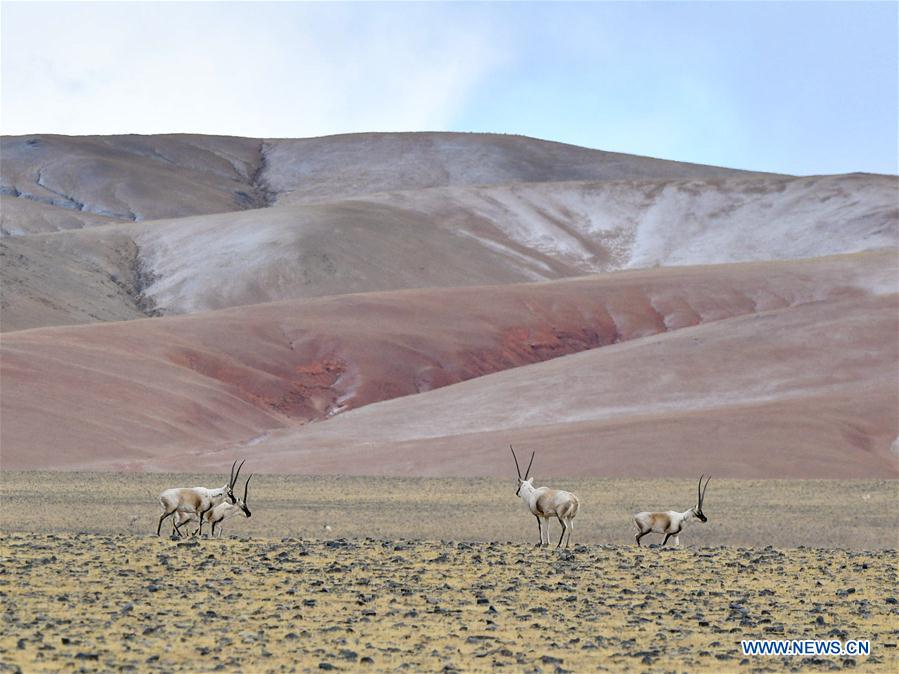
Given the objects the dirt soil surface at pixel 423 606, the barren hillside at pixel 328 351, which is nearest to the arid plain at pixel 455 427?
the dirt soil surface at pixel 423 606

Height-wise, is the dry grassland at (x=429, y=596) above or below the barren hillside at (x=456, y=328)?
below

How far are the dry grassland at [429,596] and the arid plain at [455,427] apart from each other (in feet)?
0.23

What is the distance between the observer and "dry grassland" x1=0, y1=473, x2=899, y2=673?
428 inches

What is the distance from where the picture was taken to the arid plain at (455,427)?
12.4m

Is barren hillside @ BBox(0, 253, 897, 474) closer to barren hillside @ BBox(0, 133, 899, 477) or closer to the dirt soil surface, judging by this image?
barren hillside @ BBox(0, 133, 899, 477)

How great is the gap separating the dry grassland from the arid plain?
70 millimetres

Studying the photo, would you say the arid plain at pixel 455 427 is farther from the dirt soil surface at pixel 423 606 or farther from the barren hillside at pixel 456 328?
the barren hillside at pixel 456 328

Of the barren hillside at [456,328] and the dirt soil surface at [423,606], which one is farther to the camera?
the barren hillside at [456,328]

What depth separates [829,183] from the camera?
424ft

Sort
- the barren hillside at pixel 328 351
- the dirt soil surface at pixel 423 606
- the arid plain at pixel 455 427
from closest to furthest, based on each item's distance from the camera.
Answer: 1. the dirt soil surface at pixel 423 606
2. the arid plain at pixel 455 427
3. the barren hillside at pixel 328 351

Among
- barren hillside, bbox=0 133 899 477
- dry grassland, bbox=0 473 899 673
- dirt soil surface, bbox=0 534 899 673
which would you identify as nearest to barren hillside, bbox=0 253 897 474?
barren hillside, bbox=0 133 899 477

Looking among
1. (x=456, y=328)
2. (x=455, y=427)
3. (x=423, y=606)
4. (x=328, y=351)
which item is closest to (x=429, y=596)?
(x=423, y=606)

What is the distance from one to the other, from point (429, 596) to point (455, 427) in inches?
1216

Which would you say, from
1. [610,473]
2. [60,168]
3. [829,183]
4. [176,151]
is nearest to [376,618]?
[610,473]
